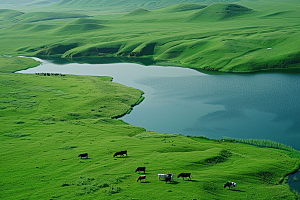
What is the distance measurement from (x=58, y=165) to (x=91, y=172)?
270 inches

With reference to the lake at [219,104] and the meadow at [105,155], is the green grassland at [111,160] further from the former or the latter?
the lake at [219,104]

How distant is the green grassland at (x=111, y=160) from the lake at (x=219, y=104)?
6043 mm

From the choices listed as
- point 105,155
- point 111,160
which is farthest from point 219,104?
point 111,160

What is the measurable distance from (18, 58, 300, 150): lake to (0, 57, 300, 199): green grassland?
604cm

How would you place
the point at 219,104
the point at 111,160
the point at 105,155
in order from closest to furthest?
the point at 111,160
the point at 105,155
the point at 219,104

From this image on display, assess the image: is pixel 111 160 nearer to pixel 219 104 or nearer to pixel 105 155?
pixel 105 155

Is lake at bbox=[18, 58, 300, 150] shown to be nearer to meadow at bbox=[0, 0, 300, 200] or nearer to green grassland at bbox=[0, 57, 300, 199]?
meadow at bbox=[0, 0, 300, 200]

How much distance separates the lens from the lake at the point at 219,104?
67062 mm

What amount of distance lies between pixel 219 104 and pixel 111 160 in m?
45.4

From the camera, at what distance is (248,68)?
129 metres

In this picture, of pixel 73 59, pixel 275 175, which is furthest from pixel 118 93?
pixel 73 59

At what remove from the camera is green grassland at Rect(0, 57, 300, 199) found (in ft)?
125

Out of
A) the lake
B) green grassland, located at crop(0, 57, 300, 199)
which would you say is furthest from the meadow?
the lake

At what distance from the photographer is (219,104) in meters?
84.8
